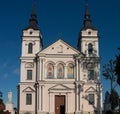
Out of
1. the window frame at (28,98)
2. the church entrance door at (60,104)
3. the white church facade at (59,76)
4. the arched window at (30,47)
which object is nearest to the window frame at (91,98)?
the white church facade at (59,76)

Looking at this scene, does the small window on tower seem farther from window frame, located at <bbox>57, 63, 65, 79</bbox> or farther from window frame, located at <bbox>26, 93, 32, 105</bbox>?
window frame, located at <bbox>26, 93, 32, 105</bbox>

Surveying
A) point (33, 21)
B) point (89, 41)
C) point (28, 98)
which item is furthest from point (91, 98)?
point (33, 21)

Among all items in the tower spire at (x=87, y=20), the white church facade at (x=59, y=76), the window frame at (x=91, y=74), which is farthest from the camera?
the tower spire at (x=87, y=20)

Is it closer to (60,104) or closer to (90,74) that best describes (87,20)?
(90,74)

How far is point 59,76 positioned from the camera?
55156mm

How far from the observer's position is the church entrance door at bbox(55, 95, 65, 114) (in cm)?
5422

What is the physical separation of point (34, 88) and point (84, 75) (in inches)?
328

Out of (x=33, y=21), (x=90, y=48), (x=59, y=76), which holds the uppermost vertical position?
(x=33, y=21)

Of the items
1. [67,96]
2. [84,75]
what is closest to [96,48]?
[84,75]

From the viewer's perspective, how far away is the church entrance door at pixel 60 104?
178ft

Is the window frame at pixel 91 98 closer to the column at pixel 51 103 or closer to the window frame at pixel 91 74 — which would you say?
the window frame at pixel 91 74

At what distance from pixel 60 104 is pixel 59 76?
4.47 m

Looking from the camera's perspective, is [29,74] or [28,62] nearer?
[29,74]

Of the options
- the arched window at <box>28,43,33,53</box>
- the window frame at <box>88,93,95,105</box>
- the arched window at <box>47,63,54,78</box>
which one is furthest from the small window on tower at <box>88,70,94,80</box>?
the arched window at <box>28,43,33,53</box>
